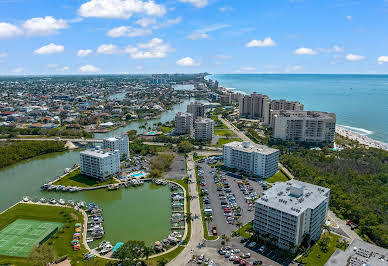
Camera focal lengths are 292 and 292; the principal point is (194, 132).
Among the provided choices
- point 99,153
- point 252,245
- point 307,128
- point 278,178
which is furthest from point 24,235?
point 307,128

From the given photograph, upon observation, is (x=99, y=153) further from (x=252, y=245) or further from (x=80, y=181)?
(x=252, y=245)

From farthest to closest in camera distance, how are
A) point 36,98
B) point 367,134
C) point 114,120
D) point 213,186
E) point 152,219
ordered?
point 36,98 → point 114,120 → point 367,134 → point 213,186 → point 152,219

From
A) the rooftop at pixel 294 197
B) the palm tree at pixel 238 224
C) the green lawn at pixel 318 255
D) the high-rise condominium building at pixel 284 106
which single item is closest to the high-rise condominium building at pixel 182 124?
the high-rise condominium building at pixel 284 106

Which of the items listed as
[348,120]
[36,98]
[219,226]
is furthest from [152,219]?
[36,98]

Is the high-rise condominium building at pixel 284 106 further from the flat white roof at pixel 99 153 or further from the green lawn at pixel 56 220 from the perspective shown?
the green lawn at pixel 56 220

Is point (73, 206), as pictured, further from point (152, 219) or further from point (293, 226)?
point (293, 226)

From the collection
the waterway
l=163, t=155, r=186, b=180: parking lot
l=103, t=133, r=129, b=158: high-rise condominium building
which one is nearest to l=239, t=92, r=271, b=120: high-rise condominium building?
l=163, t=155, r=186, b=180: parking lot
